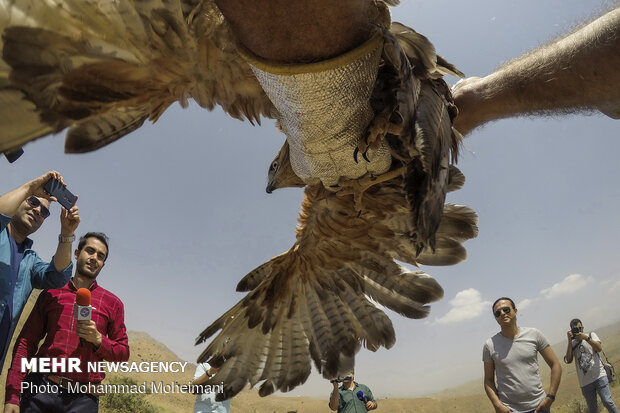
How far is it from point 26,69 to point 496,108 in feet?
6.37

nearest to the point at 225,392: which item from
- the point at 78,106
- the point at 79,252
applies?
the point at 79,252

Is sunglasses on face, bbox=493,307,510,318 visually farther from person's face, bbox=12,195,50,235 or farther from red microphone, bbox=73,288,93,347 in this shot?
person's face, bbox=12,195,50,235

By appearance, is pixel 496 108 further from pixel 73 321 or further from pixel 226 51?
pixel 73 321

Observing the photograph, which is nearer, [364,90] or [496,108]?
[364,90]

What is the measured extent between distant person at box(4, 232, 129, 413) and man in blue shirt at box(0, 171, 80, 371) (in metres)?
0.15

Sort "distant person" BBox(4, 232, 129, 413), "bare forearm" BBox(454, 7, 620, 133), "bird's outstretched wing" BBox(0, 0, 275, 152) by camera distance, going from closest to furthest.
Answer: "bird's outstretched wing" BBox(0, 0, 275, 152) → "bare forearm" BBox(454, 7, 620, 133) → "distant person" BBox(4, 232, 129, 413)

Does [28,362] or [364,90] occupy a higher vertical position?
[364,90]

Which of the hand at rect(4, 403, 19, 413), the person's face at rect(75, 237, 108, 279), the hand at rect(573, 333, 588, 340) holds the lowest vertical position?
the hand at rect(4, 403, 19, 413)

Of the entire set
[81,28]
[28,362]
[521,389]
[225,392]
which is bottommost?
[521,389]

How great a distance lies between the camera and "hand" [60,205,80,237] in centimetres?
358

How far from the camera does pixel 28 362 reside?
10.9ft

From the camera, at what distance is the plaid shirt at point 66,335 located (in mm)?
3283

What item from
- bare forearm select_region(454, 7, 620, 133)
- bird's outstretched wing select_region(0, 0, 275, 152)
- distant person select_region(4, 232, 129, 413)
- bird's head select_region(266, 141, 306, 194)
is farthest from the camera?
distant person select_region(4, 232, 129, 413)

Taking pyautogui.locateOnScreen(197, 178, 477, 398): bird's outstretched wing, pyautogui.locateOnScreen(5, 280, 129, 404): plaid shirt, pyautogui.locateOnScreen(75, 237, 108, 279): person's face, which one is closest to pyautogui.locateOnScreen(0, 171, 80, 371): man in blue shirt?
pyautogui.locateOnScreen(5, 280, 129, 404): plaid shirt
